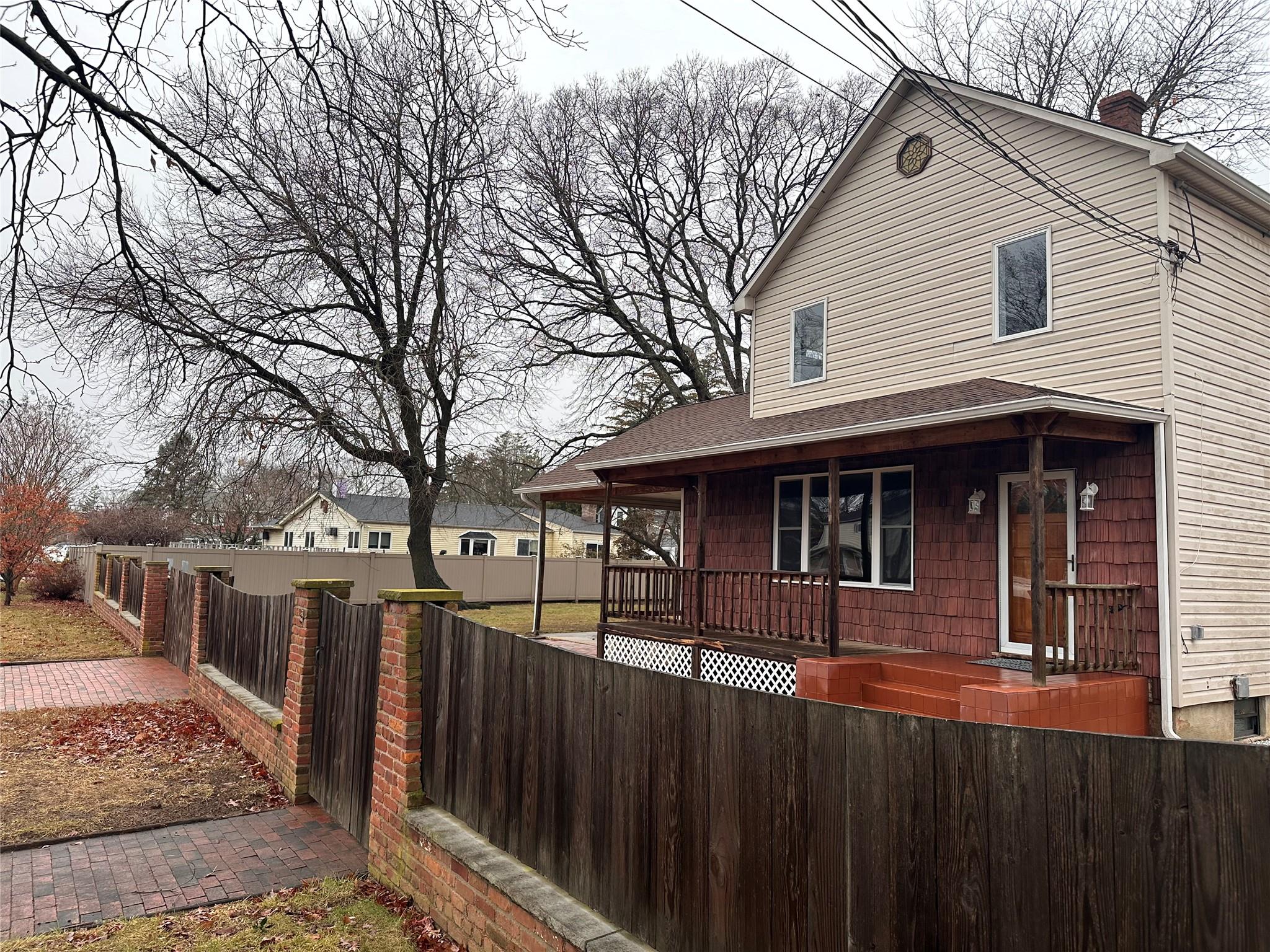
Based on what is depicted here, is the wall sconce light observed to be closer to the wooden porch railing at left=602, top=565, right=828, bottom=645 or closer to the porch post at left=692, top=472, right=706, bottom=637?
the wooden porch railing at left=602, top=565, right=828, bottom=645

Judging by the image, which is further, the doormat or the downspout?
the doormat

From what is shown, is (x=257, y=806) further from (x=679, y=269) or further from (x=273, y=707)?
(x=679, y=269)

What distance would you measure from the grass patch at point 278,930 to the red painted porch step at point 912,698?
4.38 m

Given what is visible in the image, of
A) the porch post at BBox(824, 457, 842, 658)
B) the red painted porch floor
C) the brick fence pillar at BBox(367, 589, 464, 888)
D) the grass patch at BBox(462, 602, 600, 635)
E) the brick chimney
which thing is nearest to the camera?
the brick fence pillar at BBox(367, 589, 464, 888)

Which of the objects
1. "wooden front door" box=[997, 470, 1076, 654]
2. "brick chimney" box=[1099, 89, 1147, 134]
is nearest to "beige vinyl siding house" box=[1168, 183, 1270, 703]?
"wooden front door" box=[997, 470, 1076, 654]

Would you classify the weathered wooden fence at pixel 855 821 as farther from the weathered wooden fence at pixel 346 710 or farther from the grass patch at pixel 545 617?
the grass patch at pixel 545 617

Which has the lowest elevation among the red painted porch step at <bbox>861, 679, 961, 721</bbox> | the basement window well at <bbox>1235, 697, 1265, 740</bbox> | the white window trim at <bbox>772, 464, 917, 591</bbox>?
the basement window well at <bbox>1235, 697, 1265, 740</bbox>

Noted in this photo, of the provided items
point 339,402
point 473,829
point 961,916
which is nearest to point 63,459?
point 339,402

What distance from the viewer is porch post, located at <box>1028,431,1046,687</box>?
6.93m

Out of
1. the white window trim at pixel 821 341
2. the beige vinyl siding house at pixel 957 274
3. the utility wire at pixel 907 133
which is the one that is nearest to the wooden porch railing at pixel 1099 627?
the beige vinyl siding house at pixel 957 274

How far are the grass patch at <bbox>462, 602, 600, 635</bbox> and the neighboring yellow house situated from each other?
10209 millimetres

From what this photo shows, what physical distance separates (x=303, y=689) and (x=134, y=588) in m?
12.3

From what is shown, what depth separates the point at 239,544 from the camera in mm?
42688

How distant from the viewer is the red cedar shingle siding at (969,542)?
316 inches
